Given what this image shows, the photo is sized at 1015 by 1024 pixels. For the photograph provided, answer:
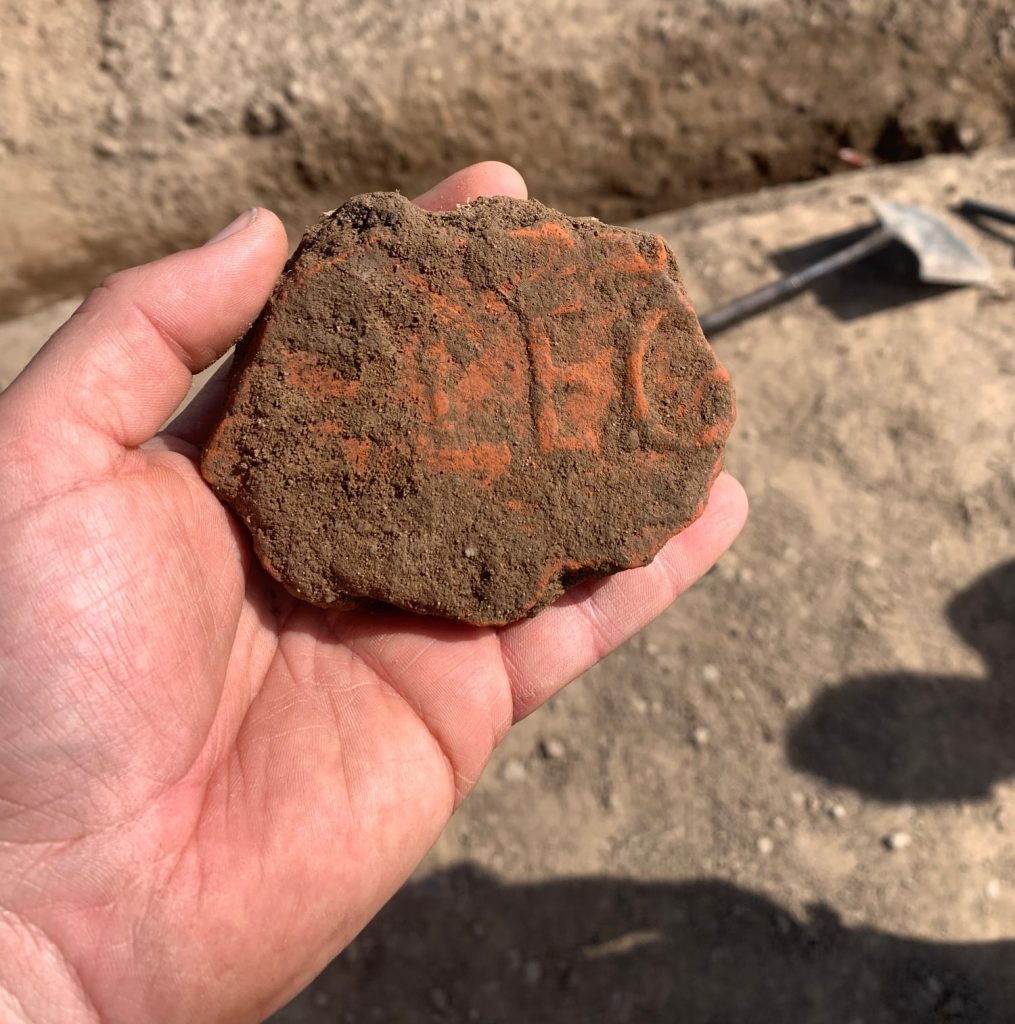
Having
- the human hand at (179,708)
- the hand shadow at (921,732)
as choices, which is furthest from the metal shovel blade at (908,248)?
the human hand at (179,708)

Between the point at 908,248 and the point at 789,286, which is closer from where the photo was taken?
the point at 789,286

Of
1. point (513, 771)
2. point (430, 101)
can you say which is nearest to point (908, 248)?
point (430, 101)

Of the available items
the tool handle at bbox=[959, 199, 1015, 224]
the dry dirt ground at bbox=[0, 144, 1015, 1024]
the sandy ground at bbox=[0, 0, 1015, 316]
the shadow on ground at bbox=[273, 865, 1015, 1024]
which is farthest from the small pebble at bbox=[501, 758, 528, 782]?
the tool handle at bbox=[959, 199, 1015, 224]

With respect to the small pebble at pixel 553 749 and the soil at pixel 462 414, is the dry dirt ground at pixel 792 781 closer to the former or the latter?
the small pebble at pixel 553 749

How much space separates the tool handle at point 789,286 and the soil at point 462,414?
5.44ft

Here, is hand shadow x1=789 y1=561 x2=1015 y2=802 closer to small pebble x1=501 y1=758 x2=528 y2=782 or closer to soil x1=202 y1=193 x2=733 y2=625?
small pebble x1=501 y1=758 x2=528 y2=782

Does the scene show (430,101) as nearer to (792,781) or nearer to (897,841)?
(792,781)

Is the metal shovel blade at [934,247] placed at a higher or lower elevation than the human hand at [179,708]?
lower

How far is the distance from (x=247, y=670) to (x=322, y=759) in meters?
0.26

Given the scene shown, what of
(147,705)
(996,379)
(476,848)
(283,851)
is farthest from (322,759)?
(996,379)

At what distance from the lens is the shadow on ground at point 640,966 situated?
2361 mm

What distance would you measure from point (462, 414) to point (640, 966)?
1627mm

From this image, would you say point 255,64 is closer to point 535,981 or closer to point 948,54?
point 948,54

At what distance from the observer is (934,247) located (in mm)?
3445
